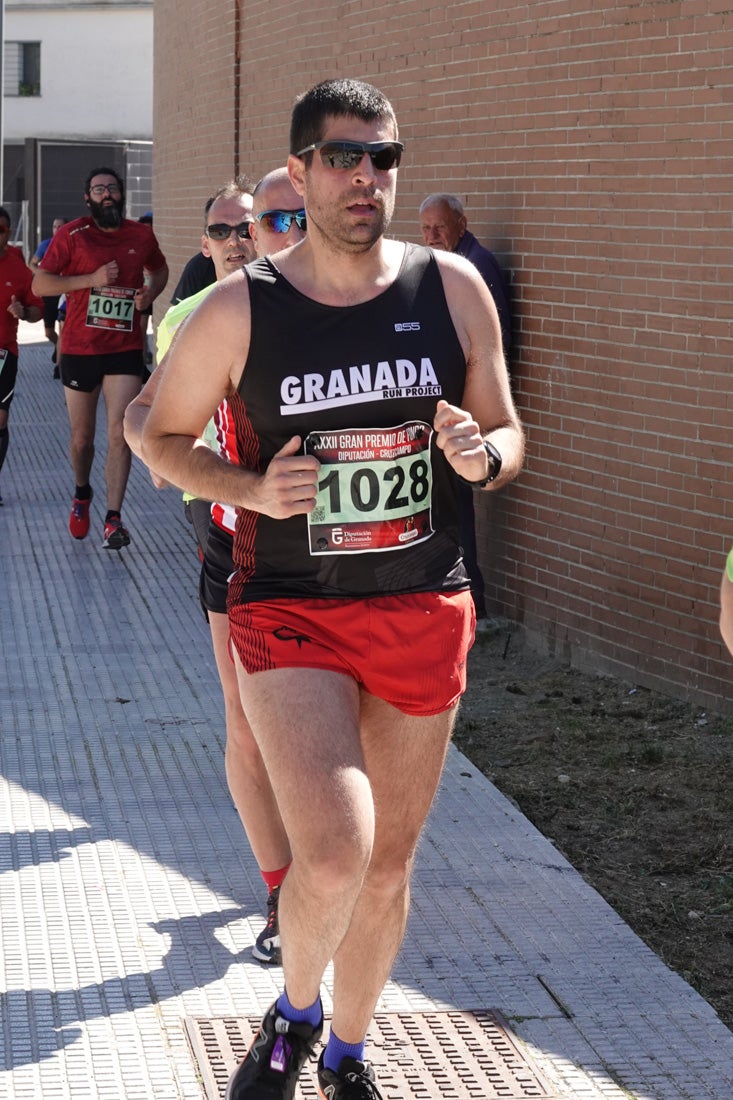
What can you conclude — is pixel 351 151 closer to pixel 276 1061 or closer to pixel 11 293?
pixel 276 1061

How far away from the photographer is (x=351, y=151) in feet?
11.9

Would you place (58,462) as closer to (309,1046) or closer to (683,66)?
(683,66)

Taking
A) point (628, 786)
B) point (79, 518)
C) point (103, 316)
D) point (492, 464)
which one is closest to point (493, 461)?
point (492, 464)

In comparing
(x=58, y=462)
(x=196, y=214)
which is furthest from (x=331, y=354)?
(x=196, y=214)

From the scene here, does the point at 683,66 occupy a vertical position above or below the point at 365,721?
above

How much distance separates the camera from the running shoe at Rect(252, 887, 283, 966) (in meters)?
4.59

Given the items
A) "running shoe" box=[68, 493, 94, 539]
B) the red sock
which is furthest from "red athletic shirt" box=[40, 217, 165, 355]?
the red sock

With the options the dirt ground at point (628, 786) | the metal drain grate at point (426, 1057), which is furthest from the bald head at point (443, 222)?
the metal drain grate at point (426, 1057)

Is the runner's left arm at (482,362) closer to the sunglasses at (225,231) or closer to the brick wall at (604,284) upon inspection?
the sunglasses at (225,231)

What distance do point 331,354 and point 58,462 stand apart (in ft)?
37.2

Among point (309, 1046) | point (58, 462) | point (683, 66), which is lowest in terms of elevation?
point (58, 462)

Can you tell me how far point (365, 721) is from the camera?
12.2 feet

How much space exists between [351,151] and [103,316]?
727 centimetres

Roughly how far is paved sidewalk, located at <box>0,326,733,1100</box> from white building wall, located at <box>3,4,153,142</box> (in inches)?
1876
